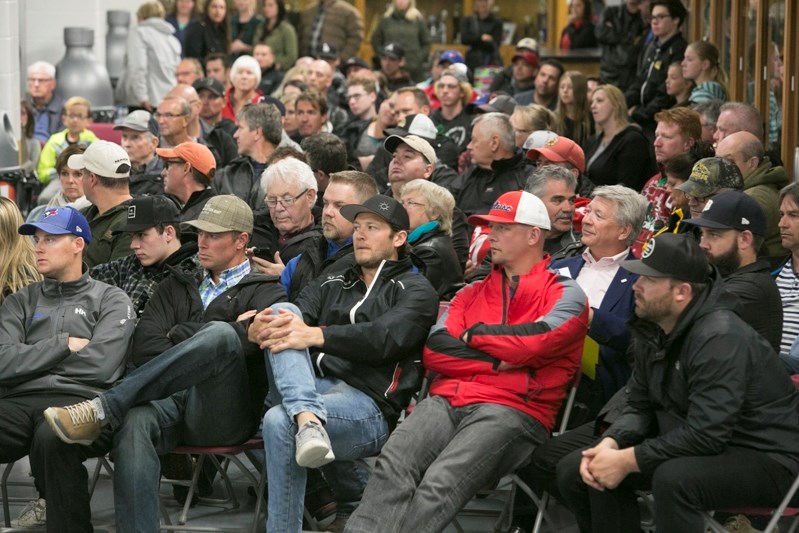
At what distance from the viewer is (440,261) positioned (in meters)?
6.66

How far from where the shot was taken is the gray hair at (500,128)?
26.9 ft

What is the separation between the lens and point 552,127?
941 cm

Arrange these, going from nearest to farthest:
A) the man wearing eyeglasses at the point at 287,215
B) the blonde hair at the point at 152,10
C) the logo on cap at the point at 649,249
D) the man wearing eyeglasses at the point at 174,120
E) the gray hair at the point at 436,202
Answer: the logo on cap at the point at 649,249 < the gray hair at the point at 436,202 < the man wearing eyeglasses at the point at 287,215 < the man wearing eyeglasses at the point at 174,120 < the blonde hair at the point at 152,10

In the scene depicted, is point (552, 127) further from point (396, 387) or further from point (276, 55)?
point (276, 55)

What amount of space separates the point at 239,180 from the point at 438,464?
358 cm

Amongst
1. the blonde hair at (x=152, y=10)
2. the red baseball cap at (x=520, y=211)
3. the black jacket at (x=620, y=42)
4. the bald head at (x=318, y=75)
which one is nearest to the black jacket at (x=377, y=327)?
the red baseball cap at (x=520, y=211)

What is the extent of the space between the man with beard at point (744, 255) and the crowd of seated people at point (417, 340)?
0.04ft

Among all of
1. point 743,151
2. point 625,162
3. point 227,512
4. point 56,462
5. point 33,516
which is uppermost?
point 743,151

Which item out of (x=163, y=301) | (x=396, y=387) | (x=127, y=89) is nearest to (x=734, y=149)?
(x=396, y=387)

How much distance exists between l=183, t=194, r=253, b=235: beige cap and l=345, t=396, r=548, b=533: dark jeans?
1.30 metres

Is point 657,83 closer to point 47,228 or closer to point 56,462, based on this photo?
point 47,228

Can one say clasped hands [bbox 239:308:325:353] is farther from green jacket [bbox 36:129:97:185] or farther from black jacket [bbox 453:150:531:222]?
green jacket [bbox 36:129:97:185]

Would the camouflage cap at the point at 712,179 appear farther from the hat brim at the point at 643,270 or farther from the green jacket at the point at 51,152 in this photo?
the green jacket at the point at 51,152

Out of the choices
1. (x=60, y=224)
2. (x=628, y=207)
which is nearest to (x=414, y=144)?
(x=628, y=207)
